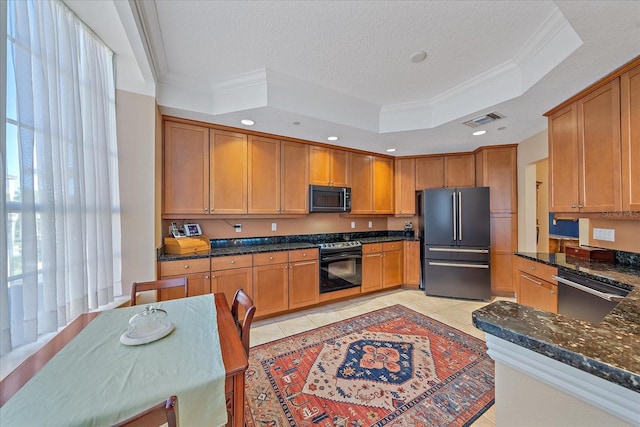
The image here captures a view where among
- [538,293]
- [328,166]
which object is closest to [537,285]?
[538,293]

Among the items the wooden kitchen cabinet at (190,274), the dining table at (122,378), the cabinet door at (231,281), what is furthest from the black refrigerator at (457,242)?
the dining table at (122,378)

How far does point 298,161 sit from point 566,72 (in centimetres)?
283

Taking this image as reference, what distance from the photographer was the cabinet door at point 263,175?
3.21m

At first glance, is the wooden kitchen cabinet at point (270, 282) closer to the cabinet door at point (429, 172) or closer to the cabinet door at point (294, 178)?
the cabinet door at point (294, 178)

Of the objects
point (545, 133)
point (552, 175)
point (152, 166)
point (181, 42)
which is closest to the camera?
point (181, 42)

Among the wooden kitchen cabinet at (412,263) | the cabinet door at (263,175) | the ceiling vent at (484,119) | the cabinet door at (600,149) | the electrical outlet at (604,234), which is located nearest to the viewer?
the cabinet door at (600,149)

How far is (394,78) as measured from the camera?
2.50 metres

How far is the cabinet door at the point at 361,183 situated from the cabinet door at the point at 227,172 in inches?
70.6

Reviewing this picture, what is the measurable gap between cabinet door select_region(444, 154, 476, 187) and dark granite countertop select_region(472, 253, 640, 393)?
3444 mm

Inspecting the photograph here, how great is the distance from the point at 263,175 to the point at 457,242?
316 cm

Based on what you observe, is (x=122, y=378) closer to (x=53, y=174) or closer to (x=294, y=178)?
(x=53, y=174)

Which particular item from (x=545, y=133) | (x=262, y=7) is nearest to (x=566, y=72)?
(x=545, y=133)

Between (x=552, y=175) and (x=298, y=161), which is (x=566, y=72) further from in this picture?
(x=298, y=161)

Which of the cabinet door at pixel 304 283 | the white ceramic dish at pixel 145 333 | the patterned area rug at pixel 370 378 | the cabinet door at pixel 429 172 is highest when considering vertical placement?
the cabinet door at pixel 429 172
